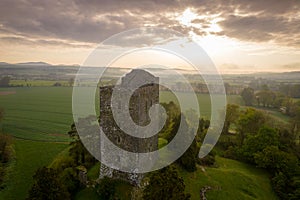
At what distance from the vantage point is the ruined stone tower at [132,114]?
16750 mm

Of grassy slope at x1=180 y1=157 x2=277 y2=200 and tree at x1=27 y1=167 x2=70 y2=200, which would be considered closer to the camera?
tree at x1=27 y1=167 x2=70 y2=200

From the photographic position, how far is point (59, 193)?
16297 millimetres

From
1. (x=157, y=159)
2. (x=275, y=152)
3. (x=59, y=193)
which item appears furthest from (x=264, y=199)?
(x=59, y=193)

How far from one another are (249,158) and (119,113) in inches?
844

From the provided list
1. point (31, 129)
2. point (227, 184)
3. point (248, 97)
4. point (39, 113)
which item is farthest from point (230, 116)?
point (39, 113)

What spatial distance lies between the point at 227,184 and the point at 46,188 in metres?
15.5

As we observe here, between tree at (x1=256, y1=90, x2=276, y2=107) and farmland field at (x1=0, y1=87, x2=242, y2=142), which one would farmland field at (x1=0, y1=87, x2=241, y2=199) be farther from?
tree at (x1=256, y1=90, x2=276, y2=107)

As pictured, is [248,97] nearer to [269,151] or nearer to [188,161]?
[269,151]

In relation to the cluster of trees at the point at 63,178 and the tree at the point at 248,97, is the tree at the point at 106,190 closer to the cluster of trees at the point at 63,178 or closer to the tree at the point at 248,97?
the cluster of trees at the point at 63,178

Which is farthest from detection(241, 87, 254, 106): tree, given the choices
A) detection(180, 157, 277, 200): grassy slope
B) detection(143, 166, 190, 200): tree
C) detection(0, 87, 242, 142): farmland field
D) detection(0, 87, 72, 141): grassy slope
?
detection(143, 166, 190, 200): tree

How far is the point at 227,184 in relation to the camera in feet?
72.7

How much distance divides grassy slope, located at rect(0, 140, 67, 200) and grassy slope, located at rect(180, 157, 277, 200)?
1601cm

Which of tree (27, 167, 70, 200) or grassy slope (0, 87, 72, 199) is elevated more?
tree (27, 167, 70, 200)

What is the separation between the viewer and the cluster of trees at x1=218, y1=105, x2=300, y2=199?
24.3m
